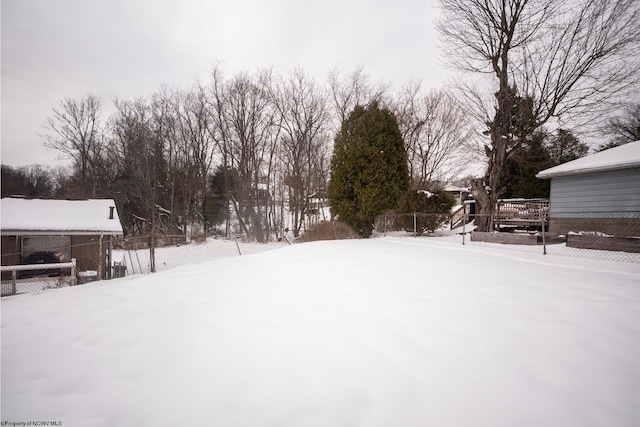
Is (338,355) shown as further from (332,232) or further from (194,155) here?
(194,155)

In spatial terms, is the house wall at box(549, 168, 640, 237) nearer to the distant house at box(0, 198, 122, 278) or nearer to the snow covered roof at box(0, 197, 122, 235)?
the distant house at box(0, 198, 122, 278)

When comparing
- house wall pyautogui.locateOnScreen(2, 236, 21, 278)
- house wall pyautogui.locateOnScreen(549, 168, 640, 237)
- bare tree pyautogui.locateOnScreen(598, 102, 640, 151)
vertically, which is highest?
bare tree pyautogui.locateOnScreen(598, 102, 640, 151)

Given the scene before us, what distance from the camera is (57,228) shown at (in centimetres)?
1211

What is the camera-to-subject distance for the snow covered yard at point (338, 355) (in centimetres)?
178

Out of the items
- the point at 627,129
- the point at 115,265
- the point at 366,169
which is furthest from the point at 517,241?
the point at 627,129

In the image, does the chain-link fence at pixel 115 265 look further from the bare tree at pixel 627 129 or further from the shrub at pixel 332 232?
the bare tree at pixel 627 129

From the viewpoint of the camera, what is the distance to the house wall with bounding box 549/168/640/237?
9000mm

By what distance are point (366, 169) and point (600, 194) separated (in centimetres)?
835

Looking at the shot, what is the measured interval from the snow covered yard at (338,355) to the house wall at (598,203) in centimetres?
716

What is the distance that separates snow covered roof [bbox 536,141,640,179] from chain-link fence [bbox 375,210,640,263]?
1.59 metres

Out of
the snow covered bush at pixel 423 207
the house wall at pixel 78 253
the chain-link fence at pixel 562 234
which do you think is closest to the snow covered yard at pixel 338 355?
the chain-link fence at pixel 562 234

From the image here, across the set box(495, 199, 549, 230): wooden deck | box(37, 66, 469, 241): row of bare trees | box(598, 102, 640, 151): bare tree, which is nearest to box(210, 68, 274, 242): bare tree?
box(37, 66, 469, 241): row of bare trees

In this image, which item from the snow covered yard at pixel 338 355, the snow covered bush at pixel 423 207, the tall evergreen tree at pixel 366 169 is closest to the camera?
the snow covered yard at pixel 338 355

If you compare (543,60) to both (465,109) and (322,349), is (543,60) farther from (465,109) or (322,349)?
(322,349)
